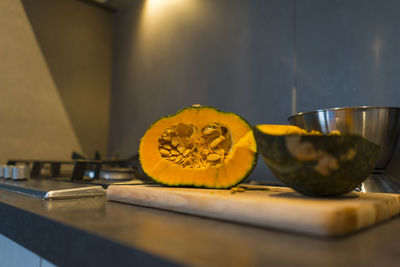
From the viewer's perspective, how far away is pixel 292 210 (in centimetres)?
32

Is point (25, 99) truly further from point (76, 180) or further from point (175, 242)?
point (175, 242)

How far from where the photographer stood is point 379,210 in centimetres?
37

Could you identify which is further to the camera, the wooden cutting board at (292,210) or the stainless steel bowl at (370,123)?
the stainless steel bowl at (370,123)

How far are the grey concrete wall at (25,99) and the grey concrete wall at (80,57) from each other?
0.06 m

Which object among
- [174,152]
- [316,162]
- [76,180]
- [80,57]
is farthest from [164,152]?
[80,57]

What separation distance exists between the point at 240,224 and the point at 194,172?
0.19 m

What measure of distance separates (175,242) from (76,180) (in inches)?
33.7

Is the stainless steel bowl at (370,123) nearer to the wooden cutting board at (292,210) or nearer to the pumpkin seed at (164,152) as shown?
the wooden cutting board at (292,210)

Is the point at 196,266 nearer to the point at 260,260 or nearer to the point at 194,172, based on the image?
the point at 260,260

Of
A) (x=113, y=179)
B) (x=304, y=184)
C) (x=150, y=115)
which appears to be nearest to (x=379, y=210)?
(x=304, y=184)

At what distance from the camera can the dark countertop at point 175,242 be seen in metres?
0.24

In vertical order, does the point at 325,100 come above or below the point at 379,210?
above

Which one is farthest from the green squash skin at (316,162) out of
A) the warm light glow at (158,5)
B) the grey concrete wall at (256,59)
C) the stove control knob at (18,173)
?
the warm light glow at (158,5)

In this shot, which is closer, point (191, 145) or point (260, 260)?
point (260, 260)
